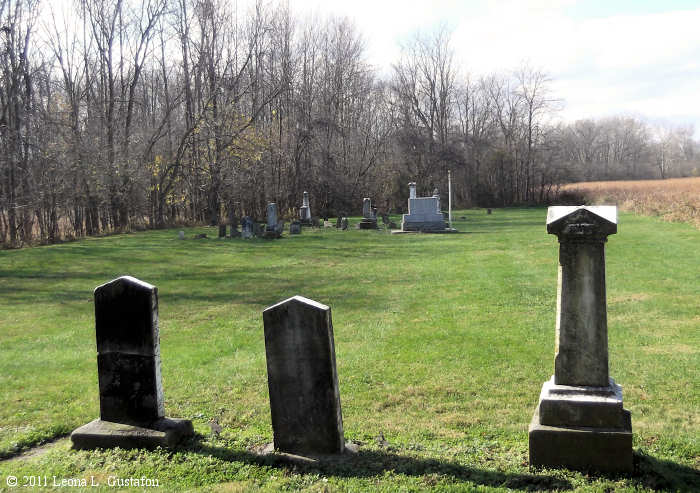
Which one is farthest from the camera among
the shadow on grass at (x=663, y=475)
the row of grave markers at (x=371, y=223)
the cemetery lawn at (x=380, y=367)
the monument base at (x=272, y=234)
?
the row of grave markers at (x=371, y=223)

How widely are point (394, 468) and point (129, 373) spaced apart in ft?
7.12

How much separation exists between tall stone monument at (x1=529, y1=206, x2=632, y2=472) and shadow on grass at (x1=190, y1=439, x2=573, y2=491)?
285 mm

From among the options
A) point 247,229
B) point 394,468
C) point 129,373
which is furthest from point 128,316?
point 247,229

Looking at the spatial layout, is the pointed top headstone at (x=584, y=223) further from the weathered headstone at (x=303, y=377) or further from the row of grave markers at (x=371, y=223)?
the row of grave markers at (x=371, y=223)

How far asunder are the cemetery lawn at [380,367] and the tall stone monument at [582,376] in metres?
0.15

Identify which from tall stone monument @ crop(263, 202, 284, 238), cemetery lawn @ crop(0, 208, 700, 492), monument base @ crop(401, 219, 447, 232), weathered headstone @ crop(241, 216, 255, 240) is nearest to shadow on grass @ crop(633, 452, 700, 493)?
cemetery lawn @ crop(0, 208, 700, 492)

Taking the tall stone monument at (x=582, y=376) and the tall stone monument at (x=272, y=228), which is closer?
the tall stone monument at (x=582, y=376)

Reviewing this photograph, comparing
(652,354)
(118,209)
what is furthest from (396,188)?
(652,354)

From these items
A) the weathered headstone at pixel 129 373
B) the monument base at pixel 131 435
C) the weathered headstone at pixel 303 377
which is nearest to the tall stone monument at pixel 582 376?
the weathered headstone at pixel 303 377

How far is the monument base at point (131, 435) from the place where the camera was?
4684 mm

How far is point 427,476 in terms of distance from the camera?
4086 mm

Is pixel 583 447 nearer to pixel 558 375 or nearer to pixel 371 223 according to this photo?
→ pixel 558 375

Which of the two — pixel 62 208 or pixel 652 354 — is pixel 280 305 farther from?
pixel 62 208

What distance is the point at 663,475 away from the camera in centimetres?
408
